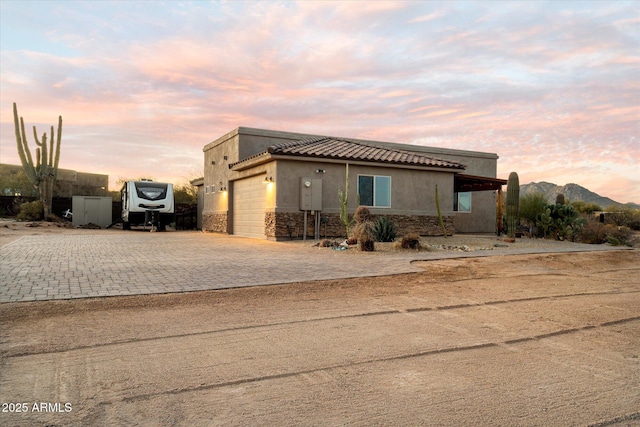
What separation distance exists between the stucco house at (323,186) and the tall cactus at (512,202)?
2.38 metres

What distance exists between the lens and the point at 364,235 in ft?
46.0

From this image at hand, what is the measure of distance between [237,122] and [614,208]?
81.1 ft

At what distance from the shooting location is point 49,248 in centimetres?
1385

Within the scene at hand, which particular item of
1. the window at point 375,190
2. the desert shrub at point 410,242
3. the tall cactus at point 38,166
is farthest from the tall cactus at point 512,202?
the tall cactus at point 38,166

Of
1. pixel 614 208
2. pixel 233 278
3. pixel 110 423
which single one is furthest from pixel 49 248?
pixel 614 208

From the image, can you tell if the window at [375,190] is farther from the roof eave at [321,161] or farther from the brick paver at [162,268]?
the brick paver at [162,268]

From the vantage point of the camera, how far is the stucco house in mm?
17984

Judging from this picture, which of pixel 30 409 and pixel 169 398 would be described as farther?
pixel 169 398

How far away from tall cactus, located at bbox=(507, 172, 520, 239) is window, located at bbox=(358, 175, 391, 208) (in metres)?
4.80

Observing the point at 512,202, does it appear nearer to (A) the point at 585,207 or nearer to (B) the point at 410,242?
(B) the point at 410,242

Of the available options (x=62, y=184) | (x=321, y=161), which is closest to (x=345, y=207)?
(x=321, y=161)

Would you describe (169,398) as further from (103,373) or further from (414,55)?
(414,55)

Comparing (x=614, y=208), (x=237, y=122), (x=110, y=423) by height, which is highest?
(x=237, y=122)

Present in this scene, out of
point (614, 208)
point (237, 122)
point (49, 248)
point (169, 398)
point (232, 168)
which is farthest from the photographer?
point (614, 208)
